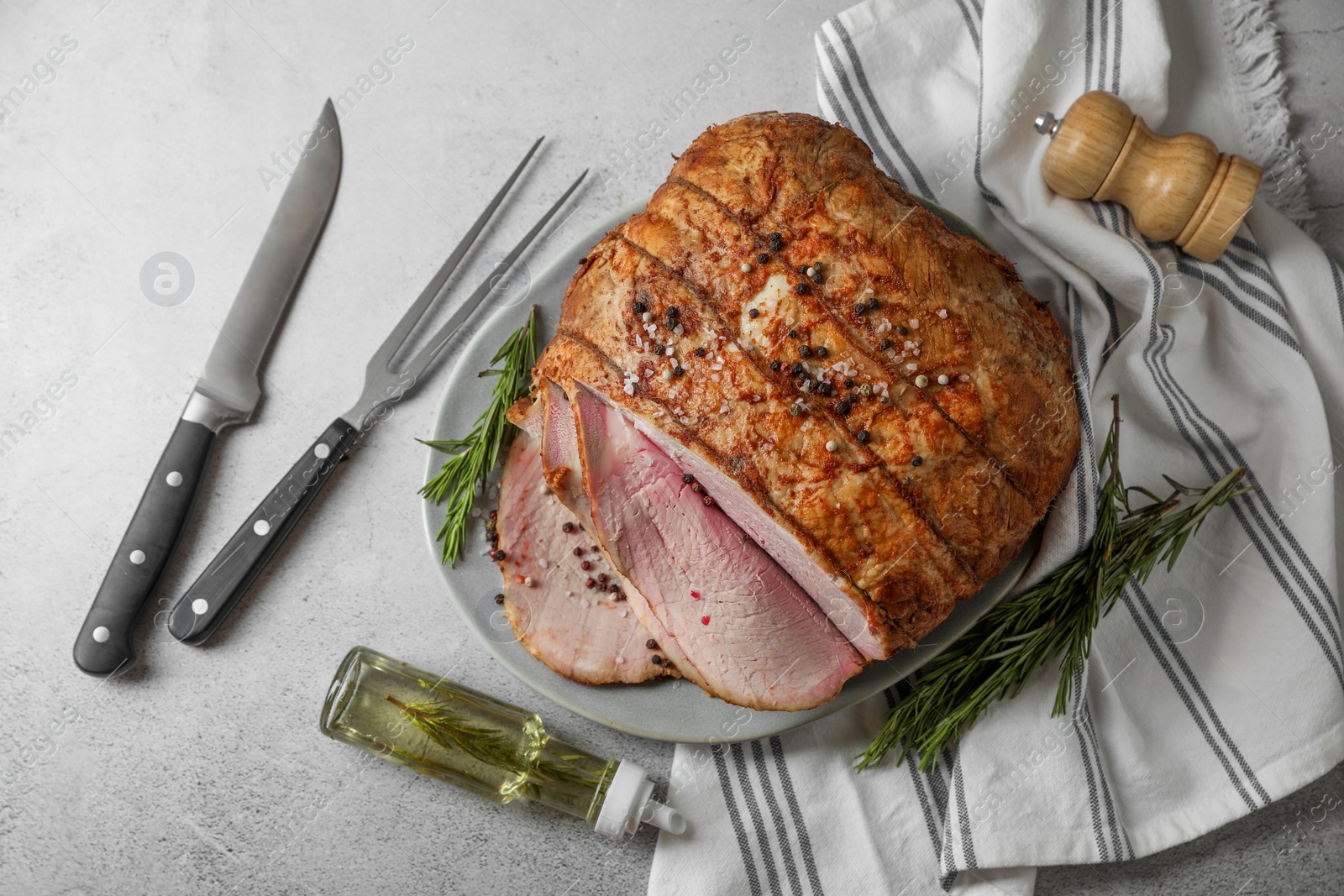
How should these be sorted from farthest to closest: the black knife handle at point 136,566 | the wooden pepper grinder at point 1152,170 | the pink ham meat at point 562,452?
the black knife handle at point 136,566
the wooden pepper grinder at point 1152,170
the pink ham meat at point 562,452

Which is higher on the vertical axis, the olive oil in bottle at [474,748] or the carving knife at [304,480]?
the carving knife at [304,480]

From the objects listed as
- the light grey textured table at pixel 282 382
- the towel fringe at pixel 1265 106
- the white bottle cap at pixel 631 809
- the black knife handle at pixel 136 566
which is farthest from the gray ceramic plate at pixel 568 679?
the towel fringe at pixel 1265 106

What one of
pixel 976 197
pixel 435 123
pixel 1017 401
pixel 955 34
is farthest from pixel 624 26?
pixel 1017 401

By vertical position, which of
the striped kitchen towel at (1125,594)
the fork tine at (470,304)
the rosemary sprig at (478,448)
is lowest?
the striped kitchen towel at (1125,594)

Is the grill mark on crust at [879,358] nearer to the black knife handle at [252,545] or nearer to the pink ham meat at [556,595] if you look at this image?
the pink ham meat at [556,595]

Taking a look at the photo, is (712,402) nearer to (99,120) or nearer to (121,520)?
(121,520)

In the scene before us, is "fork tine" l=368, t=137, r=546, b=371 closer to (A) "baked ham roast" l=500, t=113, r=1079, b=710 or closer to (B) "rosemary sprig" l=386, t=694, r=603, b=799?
(A) "baked ham roast" l=500, t=113, r=1079, b=710

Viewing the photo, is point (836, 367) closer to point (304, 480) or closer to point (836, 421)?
point (836, 421)
